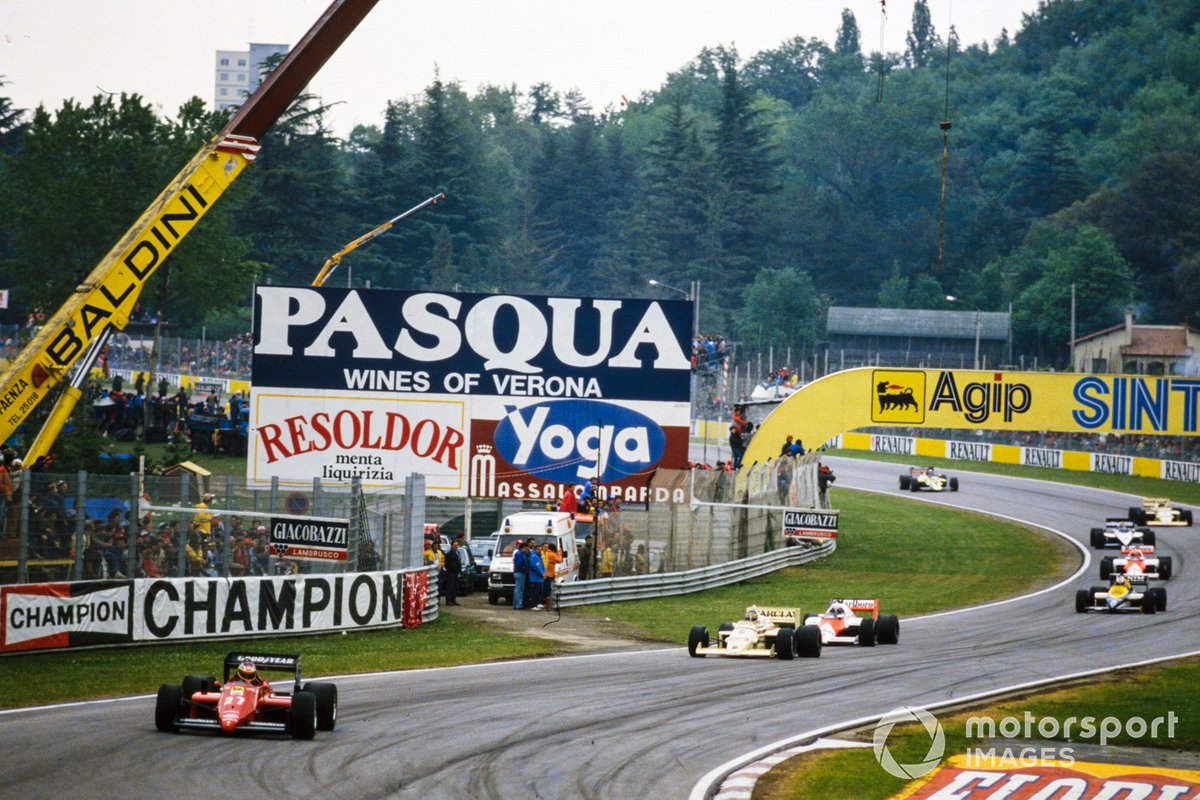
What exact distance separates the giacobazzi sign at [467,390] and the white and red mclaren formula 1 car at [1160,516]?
13.9m

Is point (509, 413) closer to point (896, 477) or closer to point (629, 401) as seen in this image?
point (629, 401)

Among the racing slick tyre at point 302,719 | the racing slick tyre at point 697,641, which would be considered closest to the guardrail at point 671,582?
the racing slick tyre at point 697,641

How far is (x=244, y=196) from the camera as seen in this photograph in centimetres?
Answer: 7588

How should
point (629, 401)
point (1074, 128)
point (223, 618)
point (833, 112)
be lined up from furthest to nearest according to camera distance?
point (833, 112), point (1074, 128), point (629, 401), point (223, 618)

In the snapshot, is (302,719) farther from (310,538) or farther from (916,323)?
(916,323)

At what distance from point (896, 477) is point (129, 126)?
111ft

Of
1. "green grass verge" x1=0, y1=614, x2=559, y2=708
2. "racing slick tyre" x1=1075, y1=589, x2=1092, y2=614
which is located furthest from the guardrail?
"racing slick tyre" x1=1075, y1=589, x2=1092, y2=614

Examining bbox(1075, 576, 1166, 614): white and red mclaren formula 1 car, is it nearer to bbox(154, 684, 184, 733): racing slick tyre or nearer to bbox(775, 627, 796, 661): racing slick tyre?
bbox(775, 627, 796, 661): racing slick tyre

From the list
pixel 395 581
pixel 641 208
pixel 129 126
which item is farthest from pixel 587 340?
pixel 641 208

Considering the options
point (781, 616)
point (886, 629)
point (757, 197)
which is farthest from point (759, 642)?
point (757, 197)

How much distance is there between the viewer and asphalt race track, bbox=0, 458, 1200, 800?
1353cm

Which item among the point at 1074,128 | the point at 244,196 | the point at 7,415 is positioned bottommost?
the point at 7,415

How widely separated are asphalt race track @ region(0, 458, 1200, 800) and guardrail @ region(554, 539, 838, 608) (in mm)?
4347

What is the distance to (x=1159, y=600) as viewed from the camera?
96.1ft
